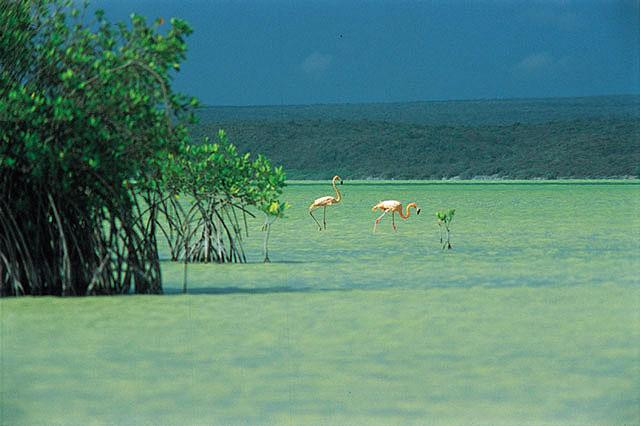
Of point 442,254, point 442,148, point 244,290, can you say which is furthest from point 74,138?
point 442,148

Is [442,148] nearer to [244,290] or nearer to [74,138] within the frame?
[244,290]

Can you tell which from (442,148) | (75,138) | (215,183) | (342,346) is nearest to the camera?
(342,346)

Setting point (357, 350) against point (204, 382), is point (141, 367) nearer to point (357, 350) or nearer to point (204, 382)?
point (204, 382)

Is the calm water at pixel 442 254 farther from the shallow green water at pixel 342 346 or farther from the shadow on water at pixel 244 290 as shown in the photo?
the shadow on water at pixel 244 290

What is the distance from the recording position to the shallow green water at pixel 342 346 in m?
6.30

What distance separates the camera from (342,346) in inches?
315

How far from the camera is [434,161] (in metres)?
77.2

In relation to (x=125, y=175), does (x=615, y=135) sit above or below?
above

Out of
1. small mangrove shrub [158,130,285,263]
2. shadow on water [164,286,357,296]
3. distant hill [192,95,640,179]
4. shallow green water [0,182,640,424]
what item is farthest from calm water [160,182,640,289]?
distant hill [192,95,640,179]

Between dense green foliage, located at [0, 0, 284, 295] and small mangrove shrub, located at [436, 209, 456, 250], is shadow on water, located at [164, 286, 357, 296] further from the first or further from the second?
small mangrove shrub, located at [436, 209, 456, 250]

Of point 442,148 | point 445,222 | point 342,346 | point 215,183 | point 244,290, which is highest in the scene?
point 442,148

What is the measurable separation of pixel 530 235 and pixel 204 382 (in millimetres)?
12156

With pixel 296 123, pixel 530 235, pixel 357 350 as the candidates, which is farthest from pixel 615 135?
pixel 357 350

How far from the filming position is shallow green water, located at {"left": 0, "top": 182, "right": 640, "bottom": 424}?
6305 mm
